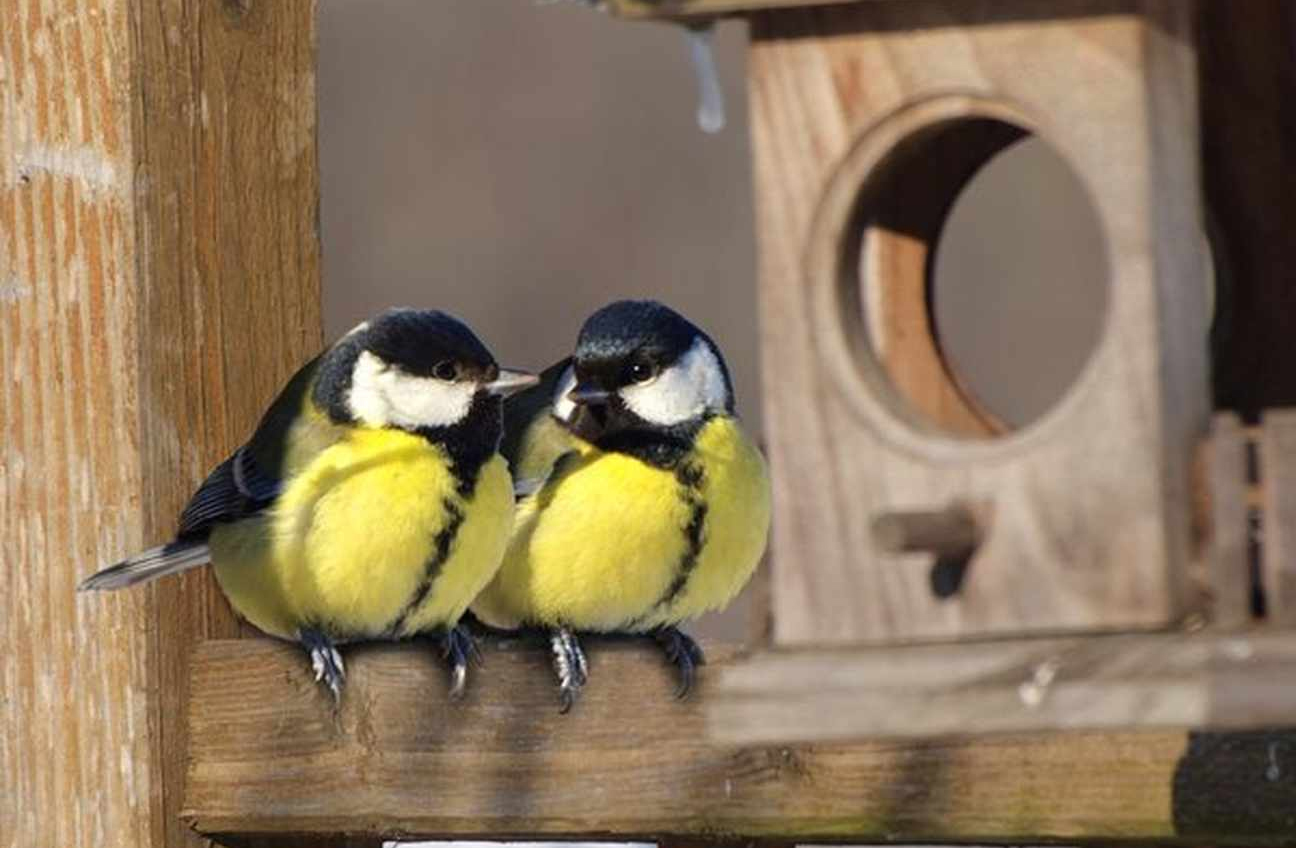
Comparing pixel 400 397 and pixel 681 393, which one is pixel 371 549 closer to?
pixel 400 397

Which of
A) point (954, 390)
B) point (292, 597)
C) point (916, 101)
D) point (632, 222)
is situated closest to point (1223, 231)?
point (954, 390)

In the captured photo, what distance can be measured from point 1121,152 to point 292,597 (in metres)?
1.50

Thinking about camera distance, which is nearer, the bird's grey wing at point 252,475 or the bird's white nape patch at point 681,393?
the bird's grey wing at point 252,475

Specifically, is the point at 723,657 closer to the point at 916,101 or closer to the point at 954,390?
the point at 954,390

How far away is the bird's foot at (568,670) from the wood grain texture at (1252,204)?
2.44 feet

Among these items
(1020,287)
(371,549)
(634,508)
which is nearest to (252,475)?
(371,549)

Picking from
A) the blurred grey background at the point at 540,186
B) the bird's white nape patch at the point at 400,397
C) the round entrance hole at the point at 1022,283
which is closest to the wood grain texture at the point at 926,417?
the bird's white nape patch at the point at 400,397

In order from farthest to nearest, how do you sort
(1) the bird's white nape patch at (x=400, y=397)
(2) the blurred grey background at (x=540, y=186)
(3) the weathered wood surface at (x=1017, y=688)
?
(2) the blurred grey background at (x=540, y=186) < (1) the bird's white nape patch at (x=400, y=397) < (3) the weathered wood surface at (x=1017, y=688)

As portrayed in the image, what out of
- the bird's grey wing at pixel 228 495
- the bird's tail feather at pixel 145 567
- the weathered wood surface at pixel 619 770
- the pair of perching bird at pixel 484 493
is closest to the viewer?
the weathered wood surface at pixel 619 770

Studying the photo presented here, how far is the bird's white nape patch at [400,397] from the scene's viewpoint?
4398mm

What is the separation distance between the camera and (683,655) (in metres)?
3.71

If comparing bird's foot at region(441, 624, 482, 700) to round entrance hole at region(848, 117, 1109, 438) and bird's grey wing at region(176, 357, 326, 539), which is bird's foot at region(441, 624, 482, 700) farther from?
round entrance hole at region(848, 117, 1109, 438)

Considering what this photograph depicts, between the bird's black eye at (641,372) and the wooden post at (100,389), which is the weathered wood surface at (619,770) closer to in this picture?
the wooden post at (100,389)

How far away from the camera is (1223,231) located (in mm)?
3580
